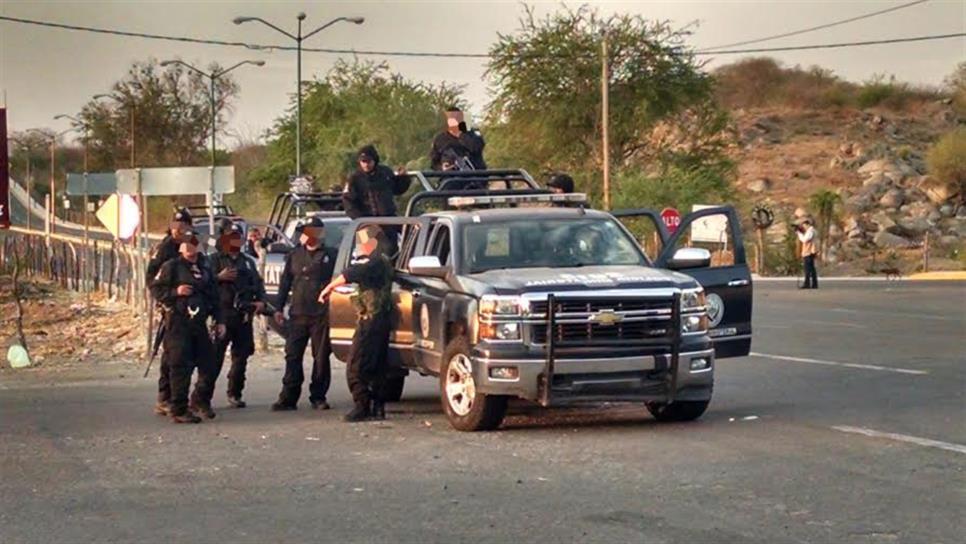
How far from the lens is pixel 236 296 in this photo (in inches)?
607

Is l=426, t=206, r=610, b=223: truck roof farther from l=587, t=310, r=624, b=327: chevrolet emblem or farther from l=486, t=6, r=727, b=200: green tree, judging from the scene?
l=486, t=6, r=727, b=200: green tree

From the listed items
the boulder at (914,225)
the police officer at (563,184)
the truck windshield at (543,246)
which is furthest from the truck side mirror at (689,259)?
the boulder at (914,225)

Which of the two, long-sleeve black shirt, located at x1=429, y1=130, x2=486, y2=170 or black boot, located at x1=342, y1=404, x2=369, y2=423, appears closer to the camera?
black boot, located at x1=342, y1=404, x2=369, y2=423

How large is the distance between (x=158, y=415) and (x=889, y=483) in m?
7.30

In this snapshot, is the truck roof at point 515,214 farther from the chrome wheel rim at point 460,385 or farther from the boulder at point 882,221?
the boulder at point 882,221

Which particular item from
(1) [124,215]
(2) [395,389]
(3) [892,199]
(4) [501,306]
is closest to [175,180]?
(1) [124,215]

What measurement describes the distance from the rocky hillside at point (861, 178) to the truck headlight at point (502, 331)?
3966cm

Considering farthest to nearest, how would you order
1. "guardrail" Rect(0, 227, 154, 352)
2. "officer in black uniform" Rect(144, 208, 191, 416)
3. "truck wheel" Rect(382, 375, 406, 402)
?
"guardrail" Rect(0, 227, 154, 352)
"truck wheel" Rect(382, 375, 406, 402)
"officer in black uniform" Rect(144, 208, 191, 416)

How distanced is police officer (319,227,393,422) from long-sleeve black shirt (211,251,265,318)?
1.31m

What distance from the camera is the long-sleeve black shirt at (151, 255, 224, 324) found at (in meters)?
14.5

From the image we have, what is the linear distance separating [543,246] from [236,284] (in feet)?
10.4

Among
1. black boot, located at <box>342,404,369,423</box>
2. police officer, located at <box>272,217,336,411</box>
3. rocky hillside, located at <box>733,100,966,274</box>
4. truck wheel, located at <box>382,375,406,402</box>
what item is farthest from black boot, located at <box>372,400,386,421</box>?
rocky hillside, located at <box>733,100,966,274</box>

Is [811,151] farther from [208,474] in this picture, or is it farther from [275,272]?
[208,474]

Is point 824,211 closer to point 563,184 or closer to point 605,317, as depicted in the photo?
point 563,184
